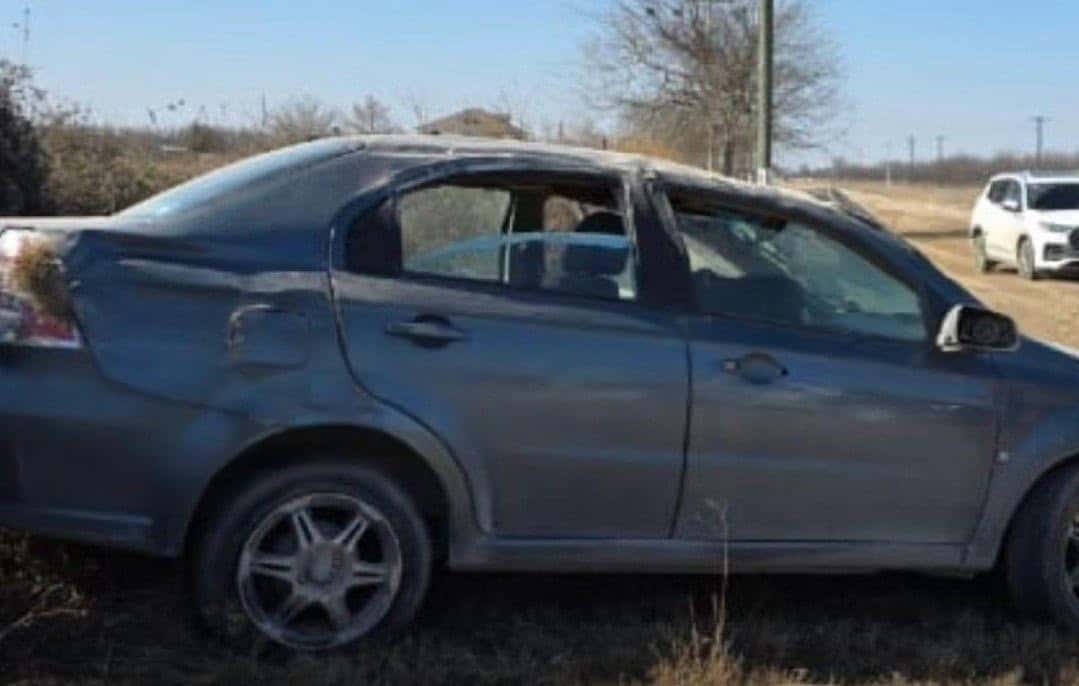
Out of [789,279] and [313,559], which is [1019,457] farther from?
[313,559]

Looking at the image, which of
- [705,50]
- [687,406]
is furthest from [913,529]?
[705,50]

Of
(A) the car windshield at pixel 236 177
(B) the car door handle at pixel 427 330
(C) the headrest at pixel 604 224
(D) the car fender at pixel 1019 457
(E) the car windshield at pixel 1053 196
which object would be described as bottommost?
(D) the car fender at pixel 1019 457

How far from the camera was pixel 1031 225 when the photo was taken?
24.5 m

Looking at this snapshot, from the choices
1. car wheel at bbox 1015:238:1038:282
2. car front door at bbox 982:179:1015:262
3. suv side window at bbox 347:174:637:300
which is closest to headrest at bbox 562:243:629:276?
suv side window at bbox 347:174:637:300

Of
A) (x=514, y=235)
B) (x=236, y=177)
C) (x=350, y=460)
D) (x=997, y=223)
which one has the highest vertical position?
(x=236, y=177)

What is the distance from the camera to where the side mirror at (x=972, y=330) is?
4863mm

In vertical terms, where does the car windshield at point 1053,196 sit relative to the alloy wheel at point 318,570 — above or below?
above

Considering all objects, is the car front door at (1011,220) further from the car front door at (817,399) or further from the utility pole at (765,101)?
the car front door at (817,399)

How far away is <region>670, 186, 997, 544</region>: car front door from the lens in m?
4.60

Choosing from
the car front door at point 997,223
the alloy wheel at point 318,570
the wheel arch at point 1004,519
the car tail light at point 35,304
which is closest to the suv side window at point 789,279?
the wheel arch at point 1004,519

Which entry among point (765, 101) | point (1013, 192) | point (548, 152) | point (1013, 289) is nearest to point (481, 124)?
point (765, 101)

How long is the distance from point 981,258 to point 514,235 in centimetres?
2396

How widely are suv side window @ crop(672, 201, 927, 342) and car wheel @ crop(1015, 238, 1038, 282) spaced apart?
20.7 meters

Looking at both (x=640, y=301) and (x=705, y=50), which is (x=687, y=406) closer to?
(x=640, y=301)
